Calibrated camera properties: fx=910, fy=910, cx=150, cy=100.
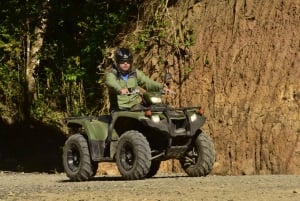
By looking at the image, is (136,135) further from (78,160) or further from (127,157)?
(78,160)

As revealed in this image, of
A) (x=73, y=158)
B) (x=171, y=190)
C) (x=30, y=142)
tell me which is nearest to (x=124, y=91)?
(x=73, y=158)

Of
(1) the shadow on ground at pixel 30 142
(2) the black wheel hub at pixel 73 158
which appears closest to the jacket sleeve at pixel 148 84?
(2) the black wheel hub at pixel 73 158

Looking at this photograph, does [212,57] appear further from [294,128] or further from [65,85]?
[65,85]

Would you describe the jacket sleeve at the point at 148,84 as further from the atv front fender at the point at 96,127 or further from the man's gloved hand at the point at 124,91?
the atv front fender at the point at 96,127

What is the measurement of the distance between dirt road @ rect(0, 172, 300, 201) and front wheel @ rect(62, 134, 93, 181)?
1242 mm

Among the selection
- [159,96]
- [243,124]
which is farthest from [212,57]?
[159,96]

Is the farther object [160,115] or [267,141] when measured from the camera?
[267,141]

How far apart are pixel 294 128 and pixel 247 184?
4.19 m

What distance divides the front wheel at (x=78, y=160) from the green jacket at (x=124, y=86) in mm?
868

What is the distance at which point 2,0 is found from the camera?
23.1 m

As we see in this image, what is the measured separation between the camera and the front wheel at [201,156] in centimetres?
1467

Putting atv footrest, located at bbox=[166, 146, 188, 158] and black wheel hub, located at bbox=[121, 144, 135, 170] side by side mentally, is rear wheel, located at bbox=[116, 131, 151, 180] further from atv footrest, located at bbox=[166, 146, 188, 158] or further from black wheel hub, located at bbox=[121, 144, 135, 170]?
atv footrest, located at bbox=[166, 146, 188, 158]

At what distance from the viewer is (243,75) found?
1777 centimetres

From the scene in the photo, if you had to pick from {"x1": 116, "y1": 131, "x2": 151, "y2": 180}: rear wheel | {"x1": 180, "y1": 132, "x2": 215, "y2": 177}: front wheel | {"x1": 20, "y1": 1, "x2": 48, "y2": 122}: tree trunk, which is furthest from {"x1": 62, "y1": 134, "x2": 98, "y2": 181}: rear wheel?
{"x1": 20, "y1": 1, "x2": 48, "y2": 122}: tree trunk
